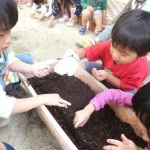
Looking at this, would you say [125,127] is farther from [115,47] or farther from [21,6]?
[21,6]

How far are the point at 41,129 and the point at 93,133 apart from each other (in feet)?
1.17

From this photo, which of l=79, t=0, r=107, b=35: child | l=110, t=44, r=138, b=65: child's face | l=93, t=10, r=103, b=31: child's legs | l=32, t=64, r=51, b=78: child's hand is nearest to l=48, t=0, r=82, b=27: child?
l=79, t=0, r=107, b=35: child

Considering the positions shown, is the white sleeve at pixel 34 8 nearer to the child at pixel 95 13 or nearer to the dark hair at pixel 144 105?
the child at pixel 95 13

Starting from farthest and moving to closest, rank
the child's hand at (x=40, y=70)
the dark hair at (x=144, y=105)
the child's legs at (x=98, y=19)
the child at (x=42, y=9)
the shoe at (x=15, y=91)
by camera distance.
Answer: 1. the child at (x=42, y=9)
2. the child's legs at (x=98, y=19)
3. the shoe at (x=15, y=91)
4. the child's hand at (x=40, y=70)
5. the dark hair at (x=144, y=105)

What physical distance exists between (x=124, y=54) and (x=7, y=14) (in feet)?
1.74

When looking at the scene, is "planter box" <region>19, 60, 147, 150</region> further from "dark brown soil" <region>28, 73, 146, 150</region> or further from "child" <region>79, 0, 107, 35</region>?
"child" <region>79, 0, 107, 35</region>

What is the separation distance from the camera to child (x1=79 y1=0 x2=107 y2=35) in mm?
2283

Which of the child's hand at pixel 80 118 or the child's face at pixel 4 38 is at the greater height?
the child's face at pixel 4 38

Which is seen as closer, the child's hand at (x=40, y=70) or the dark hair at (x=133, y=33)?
the dark hair at (x=133, y=33)

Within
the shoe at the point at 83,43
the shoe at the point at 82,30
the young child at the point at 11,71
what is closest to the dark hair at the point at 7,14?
the young child at the point at 11,71

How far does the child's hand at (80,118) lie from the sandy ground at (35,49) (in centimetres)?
28

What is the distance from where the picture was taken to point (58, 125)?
96 cm

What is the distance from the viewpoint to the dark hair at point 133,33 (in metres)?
1.03

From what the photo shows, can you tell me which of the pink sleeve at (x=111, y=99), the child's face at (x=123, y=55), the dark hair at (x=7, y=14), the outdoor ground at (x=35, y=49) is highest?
the dark hair at (x=7, y=14)
